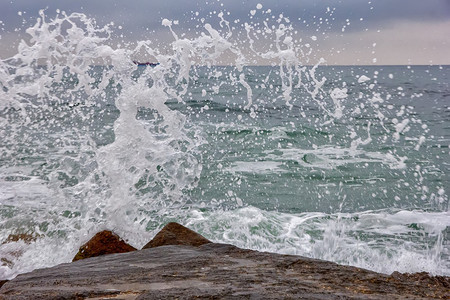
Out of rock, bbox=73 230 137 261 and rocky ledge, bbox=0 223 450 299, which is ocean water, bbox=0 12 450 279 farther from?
rocky ledge, bbox=0 223 450 299

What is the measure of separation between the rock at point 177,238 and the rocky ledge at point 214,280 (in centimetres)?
58

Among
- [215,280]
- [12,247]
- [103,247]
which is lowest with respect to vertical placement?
[12,247]

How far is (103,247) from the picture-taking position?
400cm

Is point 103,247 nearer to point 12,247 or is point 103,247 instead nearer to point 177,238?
point 177,238

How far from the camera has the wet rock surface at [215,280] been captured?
2217 mm

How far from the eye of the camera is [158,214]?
6145 millimetres

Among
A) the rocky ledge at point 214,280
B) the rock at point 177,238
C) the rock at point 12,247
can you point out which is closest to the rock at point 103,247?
the rock at point 177,238

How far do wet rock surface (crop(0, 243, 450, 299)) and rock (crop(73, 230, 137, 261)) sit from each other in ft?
2.88

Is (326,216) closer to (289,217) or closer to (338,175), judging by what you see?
(289,217)

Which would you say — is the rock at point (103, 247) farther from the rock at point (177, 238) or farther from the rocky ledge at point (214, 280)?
the rocky ledge at point (214, 280)

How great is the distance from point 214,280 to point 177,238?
4.55 ft

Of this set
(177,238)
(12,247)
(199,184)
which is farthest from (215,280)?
(199,184)

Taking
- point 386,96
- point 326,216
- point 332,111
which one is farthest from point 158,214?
point 386,96

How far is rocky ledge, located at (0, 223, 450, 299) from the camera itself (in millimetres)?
2219
